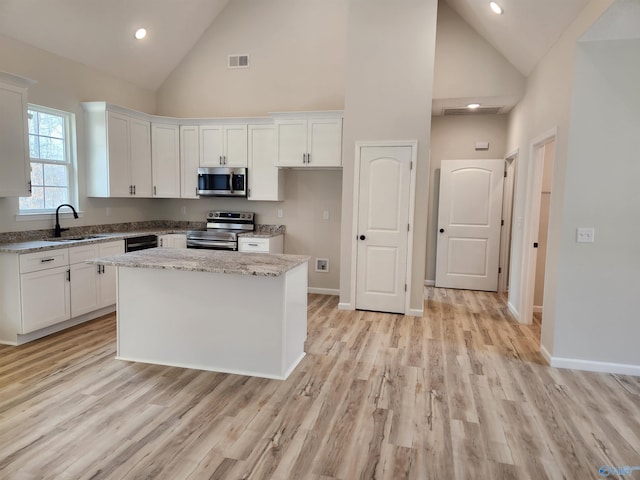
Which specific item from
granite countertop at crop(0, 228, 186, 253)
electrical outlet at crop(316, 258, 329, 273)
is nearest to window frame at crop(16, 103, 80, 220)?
granite countertop at crop(0, 228, 186, 253)

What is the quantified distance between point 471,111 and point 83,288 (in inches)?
220

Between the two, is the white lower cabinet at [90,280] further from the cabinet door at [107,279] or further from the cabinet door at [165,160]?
the cabinet door at [165,160]

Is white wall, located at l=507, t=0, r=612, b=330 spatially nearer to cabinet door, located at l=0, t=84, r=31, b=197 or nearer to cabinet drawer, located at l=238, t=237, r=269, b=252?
cabinet drawer, located at l=238, t=237, r=269, b=252

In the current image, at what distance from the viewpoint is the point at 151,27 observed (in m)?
5.11

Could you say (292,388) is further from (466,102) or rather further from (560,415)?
(466,102)

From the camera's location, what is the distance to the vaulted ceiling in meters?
3.63

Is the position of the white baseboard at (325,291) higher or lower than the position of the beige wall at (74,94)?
lower

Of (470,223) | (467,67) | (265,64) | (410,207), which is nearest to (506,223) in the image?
(470,223)

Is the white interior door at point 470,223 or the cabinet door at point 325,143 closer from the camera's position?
the cabinet door at point 325,143

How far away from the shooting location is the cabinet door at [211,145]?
5629 mm

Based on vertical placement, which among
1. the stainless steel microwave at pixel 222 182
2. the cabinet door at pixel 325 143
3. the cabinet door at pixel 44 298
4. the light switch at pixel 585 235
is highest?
the cabinet door at pixel 325 143

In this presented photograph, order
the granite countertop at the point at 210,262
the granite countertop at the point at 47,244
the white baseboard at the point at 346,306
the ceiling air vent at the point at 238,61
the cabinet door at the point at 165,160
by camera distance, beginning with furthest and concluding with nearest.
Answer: the ceiling air vent at the point at 238,61, the cabinet door at the point at 165,160, the white baseboard at the point at 346,306, the granite countertop at the point at 47,244, the granite countertop at the point at 210,262

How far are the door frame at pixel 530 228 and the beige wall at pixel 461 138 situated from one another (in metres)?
1.77

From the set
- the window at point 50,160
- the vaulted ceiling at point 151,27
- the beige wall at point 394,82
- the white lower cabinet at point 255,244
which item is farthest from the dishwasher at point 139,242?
the beige wall at point 394,82
